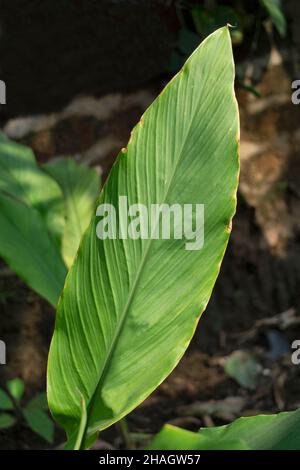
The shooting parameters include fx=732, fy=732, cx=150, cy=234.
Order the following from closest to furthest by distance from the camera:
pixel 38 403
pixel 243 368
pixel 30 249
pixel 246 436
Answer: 1. pixel 246 436
2. pixel 30 249
3. pixel 38 403
4. pixel 243 368

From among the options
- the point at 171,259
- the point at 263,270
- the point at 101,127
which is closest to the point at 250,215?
the point at 263,270

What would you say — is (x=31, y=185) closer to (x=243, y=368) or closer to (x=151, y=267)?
(x=151, y=267)

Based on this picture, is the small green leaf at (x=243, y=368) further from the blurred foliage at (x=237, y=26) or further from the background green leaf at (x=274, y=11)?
the background green leaf at (x=274, y=11)

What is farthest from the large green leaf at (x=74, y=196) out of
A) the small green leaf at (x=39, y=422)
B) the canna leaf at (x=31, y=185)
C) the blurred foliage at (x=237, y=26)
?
the blurred foliage at (x=237, y=26)

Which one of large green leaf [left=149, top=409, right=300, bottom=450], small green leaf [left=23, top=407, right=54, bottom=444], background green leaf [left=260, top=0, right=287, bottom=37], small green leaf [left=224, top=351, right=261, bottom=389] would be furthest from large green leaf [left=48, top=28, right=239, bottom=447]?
small green leaf [left=224, top=351, right=261, bottom=389]

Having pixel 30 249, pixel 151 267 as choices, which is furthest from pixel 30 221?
pixel 151 267

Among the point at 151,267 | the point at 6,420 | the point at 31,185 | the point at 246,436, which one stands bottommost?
the point at 6,420

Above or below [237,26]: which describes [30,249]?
below
